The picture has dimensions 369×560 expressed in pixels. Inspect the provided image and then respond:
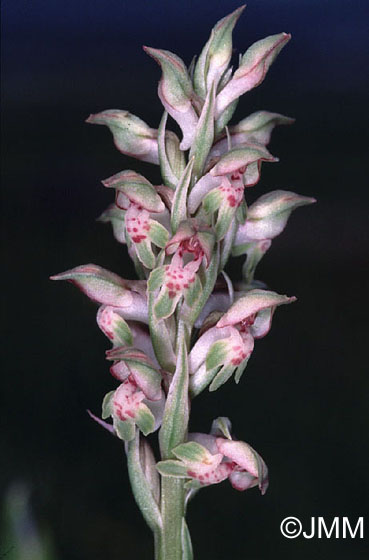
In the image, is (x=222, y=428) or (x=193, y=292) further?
(x=222, y=428)

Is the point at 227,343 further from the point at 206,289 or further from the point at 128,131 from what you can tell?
the point at 128,131

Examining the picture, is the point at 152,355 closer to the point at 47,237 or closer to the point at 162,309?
the point at 162,309

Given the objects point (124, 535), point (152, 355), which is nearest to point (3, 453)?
point (124, 535)

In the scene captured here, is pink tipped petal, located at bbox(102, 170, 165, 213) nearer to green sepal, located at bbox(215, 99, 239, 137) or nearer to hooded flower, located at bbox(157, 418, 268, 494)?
green sepal, located at bbox(215, 99, 239, 137)

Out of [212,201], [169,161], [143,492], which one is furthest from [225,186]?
[143,492]
